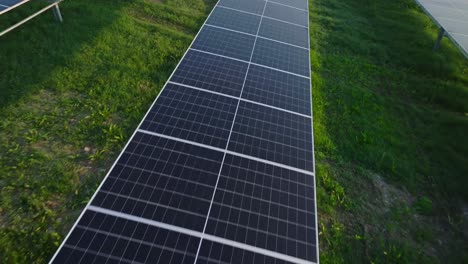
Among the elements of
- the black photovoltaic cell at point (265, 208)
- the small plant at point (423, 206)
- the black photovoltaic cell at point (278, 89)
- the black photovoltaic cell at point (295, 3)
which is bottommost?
the small plant at point (423, 206)

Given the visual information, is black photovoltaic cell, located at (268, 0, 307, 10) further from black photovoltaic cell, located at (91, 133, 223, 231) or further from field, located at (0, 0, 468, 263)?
black photovoltaic cell, located at (91, 133, 223, 231)

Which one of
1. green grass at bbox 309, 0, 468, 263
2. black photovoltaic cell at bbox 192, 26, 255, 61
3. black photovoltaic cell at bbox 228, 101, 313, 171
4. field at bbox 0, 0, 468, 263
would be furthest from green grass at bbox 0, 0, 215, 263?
green grass at bbox 309, 0, 468, 263

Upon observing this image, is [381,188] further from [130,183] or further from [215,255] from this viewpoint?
[130,183]

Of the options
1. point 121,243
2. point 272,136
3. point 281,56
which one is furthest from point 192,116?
point 281,56

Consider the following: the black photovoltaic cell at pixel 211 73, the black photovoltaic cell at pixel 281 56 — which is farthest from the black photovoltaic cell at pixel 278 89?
the black photovoltaic cell at pixel 281 56

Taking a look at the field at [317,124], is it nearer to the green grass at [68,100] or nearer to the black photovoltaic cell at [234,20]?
the green grass at [68,100]

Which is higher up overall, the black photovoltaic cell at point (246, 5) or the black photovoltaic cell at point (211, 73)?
the black photovoltaic cell at point (246, 5)

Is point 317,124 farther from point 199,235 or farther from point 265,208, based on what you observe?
point 199,235

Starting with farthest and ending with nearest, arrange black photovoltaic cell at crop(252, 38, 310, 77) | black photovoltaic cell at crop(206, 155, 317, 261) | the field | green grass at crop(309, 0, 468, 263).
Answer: black photovoltaic cell at crop(252, 38, 310, 77) < green grass at crop(309, 0, 468, 263) < the field < black photovoltaic cell at crop(206, 155, 317, 261)
